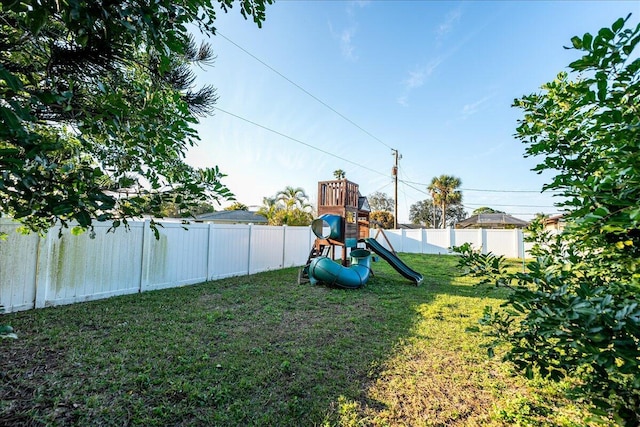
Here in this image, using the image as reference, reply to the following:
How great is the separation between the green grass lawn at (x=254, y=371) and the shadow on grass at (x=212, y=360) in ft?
0.04

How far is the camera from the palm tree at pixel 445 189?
967 inches

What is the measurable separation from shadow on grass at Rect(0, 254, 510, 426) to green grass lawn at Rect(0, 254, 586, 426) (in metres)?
0.01

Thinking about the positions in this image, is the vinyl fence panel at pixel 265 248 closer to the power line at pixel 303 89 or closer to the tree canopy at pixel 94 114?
the power line at pixel 303 89

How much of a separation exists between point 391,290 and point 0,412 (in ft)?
20.9

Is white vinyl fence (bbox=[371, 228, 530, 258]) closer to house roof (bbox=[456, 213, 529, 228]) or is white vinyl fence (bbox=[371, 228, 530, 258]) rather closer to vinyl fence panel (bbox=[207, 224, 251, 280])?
vinyl fence panel (bbox=[207, 224, 251, 280])

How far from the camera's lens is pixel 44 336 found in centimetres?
325

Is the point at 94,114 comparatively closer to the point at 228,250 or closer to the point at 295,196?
the point at 228,250

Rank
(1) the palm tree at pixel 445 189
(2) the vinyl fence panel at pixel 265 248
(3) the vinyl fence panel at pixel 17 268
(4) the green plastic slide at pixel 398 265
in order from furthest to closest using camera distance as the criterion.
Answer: (1) the palm tree at pixel 445 189 → (2) the vinyl fence panel at pixel 265 248 → (4) the green plastic slide at pixel 398 265 → (3) the vinyl fence panel at pixel 17 268

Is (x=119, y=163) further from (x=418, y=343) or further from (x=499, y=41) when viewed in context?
(x=499, y=41)

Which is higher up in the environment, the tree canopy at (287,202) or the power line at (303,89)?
the power line at (303,89)

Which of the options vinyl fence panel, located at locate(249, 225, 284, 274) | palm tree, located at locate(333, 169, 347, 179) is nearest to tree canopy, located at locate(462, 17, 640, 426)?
vinyl fence panel, located at locate(249, 225, 284, 274)

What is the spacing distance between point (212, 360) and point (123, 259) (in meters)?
3.72

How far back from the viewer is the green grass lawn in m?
2.12

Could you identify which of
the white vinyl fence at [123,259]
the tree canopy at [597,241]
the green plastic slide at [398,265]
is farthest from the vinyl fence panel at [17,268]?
the green plastic slide at [398,265]
